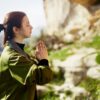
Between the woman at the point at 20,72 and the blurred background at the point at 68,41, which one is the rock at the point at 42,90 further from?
the woman at the point at 20,72

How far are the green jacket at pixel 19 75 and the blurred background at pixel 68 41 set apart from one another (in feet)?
5.27

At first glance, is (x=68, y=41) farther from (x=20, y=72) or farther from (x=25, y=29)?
(x=20, y=72)

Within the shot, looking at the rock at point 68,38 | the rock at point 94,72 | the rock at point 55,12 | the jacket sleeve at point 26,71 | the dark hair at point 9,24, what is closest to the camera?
the jacket sleeve at point 26,71

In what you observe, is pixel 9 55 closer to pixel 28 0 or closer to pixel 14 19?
pixel 14 19

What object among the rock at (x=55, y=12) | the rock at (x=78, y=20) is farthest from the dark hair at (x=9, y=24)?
the rock at (x=55, y=12)

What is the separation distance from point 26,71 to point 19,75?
0.04 metres

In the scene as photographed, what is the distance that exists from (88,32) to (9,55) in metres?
2.89

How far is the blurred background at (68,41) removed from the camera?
4.33 m

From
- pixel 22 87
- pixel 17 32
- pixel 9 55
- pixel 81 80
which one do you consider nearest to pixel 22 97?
pixel 22 87

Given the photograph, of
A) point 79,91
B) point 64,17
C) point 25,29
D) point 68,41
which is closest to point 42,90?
point 79,91

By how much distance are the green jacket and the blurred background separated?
1606 millimetres

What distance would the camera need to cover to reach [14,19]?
8.17 feet

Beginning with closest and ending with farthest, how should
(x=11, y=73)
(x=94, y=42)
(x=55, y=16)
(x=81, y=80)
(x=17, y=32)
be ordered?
(x=11, y=73) → (x=17, y=32) → (x=81, y=80) → (x=94, y=42) → (x=55, y=16)

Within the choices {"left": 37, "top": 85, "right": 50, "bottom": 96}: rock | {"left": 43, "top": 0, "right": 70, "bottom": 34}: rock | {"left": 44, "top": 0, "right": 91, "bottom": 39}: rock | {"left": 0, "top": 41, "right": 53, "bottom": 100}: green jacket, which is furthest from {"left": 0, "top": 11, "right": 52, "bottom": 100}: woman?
{"left": 43, "top": 0, "right": 70, "bottom": 34}: rock
